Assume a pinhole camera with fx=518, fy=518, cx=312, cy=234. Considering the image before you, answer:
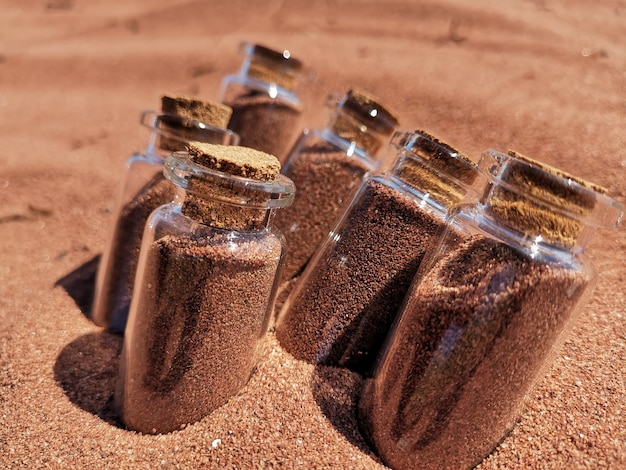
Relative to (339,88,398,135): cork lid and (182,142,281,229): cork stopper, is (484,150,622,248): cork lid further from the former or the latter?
(339,88,398,135): cork lid

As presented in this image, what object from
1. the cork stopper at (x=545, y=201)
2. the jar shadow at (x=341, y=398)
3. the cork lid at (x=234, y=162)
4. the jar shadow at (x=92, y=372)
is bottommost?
the jar shadow at (x=92, y=372)

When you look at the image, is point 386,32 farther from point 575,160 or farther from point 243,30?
point 575,160

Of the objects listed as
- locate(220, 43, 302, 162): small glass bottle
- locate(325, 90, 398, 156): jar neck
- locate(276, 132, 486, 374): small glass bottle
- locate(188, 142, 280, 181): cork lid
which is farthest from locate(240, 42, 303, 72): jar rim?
locate(188, 142, 280, 181): cork lid

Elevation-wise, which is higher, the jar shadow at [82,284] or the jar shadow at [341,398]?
the jar shadow at [341,398]

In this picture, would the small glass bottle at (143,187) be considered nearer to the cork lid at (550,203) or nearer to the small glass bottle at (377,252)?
the small glass bottle at (377,252)

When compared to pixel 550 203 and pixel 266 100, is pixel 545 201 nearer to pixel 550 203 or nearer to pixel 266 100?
pixel 550 203

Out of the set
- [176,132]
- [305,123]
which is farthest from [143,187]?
[305,123]

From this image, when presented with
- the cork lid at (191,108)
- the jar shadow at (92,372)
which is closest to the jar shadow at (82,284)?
the jar shadow at (92,372)
